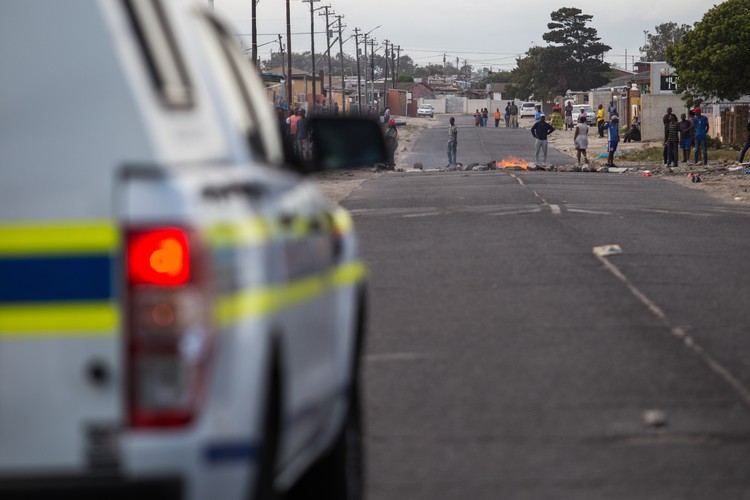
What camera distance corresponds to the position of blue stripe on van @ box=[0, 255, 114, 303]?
2.98 meters

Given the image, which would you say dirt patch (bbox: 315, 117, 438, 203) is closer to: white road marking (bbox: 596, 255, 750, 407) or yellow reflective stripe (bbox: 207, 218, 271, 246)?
white road marking (bbox: 596, 255, 750, 407)

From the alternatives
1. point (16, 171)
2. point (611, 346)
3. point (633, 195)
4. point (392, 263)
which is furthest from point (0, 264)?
point (633, 195)

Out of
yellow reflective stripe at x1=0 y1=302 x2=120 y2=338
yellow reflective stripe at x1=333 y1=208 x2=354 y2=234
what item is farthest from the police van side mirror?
yellow reflective stripe at x1=0 y1=302 x2=120 y2=338

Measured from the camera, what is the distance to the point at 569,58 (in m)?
165

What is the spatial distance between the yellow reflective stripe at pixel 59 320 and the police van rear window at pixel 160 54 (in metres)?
0.50

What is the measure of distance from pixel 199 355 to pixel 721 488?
3563mm

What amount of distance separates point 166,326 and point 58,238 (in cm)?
29

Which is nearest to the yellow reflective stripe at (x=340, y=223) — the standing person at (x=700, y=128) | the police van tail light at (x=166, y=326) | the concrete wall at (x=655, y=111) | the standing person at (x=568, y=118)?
the police van tail light at (x=166, y=326)

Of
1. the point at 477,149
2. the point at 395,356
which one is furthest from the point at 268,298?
the point at 477,149

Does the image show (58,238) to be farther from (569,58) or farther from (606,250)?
(569,58)

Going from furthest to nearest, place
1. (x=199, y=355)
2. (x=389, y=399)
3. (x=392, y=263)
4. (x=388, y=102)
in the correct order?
1. (x=388, y=102)
2. (x=392, y=263)
3. (x=389, y=399)
4. (x=199, y=355)

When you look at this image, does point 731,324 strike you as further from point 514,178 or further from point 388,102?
point 388,102

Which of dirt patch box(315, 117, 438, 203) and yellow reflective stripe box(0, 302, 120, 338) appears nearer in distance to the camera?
yellow reflective stripe box(0, 302, 120, 338)

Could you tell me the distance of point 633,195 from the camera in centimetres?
2950
